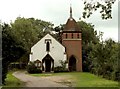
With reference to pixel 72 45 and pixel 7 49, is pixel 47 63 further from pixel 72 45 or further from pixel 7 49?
pixel 7 49

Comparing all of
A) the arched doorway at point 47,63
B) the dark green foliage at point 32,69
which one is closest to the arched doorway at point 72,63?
the arched doorway at point 47,63

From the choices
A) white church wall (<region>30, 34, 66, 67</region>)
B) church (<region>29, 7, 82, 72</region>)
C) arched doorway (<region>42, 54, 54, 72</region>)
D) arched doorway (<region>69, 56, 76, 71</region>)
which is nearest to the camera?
arched doorway (<region>42, 54, 54, 72</region>)

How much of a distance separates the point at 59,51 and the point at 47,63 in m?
3.49

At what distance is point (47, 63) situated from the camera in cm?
7019

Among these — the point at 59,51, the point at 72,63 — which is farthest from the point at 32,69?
the point at 72,63

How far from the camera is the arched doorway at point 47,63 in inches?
2721

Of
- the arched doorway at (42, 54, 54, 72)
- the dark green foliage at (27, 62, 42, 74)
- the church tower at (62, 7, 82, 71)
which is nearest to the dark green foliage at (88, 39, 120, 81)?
the dark green foliage at (27, 62, 42, 74)

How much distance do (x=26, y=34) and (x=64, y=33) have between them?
46.7 feet

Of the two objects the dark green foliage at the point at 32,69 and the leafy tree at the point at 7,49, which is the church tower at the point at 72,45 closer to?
the dark green foliage at the point at 32,69

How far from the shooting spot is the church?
229ft

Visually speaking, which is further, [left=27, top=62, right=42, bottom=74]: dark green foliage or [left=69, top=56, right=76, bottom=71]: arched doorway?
[left=69, top=56, right=76, bottom=71]: arched doorway

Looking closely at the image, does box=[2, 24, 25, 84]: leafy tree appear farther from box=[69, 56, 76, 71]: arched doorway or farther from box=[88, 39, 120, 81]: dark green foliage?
box=[69, 56, 76, 71]: arched doorway

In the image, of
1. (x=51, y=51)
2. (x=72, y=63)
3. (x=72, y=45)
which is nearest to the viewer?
(x=51, y=51)

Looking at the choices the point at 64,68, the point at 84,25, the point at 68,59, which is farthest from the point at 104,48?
the point at 84,25
